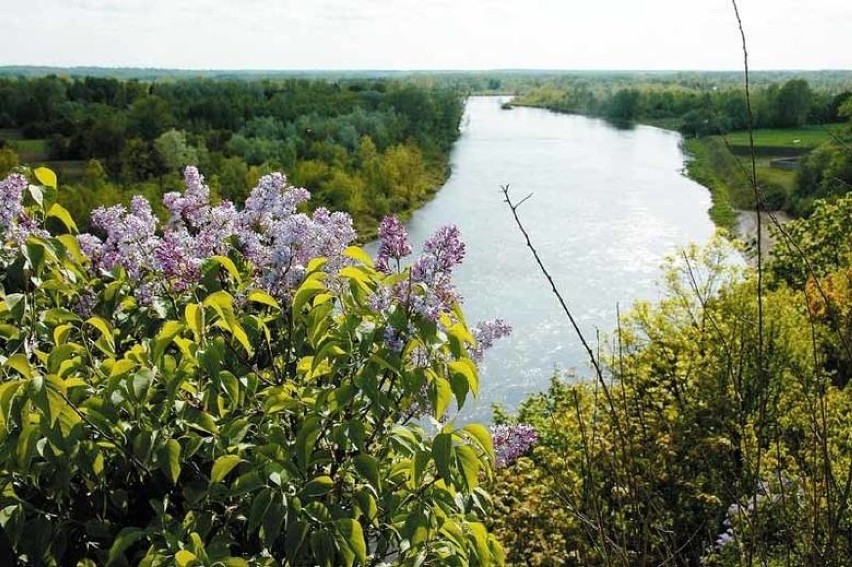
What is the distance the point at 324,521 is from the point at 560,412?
13803mm

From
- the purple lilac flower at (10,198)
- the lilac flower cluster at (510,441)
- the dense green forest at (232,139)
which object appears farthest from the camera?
the dense green forest at (232,139)

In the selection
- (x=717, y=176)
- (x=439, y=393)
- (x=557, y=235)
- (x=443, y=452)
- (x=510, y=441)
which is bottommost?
(x=557, y=235)

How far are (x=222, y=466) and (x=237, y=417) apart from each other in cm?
49

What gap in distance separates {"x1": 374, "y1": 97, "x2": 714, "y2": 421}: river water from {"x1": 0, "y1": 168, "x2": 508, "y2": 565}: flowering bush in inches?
234

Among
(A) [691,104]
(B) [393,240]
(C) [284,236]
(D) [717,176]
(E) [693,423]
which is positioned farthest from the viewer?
(A) [691,104]

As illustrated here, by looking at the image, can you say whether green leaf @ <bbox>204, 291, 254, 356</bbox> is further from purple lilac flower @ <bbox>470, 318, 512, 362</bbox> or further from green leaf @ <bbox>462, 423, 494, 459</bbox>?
purple lilac flower @ <bbox>470, 318, 512, 362</bbox>

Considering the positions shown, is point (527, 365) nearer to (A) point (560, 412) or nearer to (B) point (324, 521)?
(A) point (560, 412)

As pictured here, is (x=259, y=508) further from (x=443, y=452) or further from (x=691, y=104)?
(x=691, y=104)

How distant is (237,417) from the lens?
10.8 ft

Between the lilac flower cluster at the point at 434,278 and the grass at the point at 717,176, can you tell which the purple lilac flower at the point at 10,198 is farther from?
the grass at the point at 717,176

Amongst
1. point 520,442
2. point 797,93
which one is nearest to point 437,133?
point 797,93

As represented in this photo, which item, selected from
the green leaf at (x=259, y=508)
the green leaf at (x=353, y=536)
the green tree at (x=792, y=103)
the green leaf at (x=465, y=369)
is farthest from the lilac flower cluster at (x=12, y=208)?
the green tree at (x=792, y=103)

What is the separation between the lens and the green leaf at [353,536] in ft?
9.27

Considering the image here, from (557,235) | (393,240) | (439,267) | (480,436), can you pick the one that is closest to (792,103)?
(557,235)
